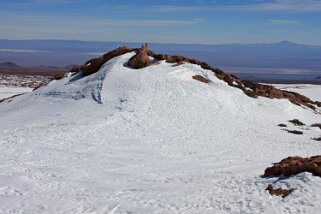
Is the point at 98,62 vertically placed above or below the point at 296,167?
above

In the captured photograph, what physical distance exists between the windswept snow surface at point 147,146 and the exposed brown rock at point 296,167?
0.69 m

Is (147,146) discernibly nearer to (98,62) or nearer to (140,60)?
(140,60)

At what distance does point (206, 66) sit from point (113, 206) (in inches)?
1433

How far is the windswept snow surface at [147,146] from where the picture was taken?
1969 cm

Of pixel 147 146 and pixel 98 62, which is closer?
pixel 147 146

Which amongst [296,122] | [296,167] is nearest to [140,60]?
[296,122]

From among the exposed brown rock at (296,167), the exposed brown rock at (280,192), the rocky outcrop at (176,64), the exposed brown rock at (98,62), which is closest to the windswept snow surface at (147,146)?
the exposed brown rock at (280,192)

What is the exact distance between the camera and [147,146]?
31016 millimetres

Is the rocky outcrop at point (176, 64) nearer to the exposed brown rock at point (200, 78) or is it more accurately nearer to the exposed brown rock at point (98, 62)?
the exposed brown rock at point (98, 62)

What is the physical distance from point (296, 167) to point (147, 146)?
11.4m

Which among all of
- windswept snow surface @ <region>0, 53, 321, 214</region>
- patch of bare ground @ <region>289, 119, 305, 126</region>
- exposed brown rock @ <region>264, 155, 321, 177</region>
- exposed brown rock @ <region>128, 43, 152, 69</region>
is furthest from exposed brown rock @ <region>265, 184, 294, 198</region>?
exposed brown rock @ <region>128, 43, 152, 69</region>

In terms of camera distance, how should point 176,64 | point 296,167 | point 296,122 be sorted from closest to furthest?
1. point 296,167
2. point 296,122
3. point 176,64

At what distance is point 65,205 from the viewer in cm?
1911

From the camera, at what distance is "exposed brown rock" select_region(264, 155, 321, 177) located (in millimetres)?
21036
